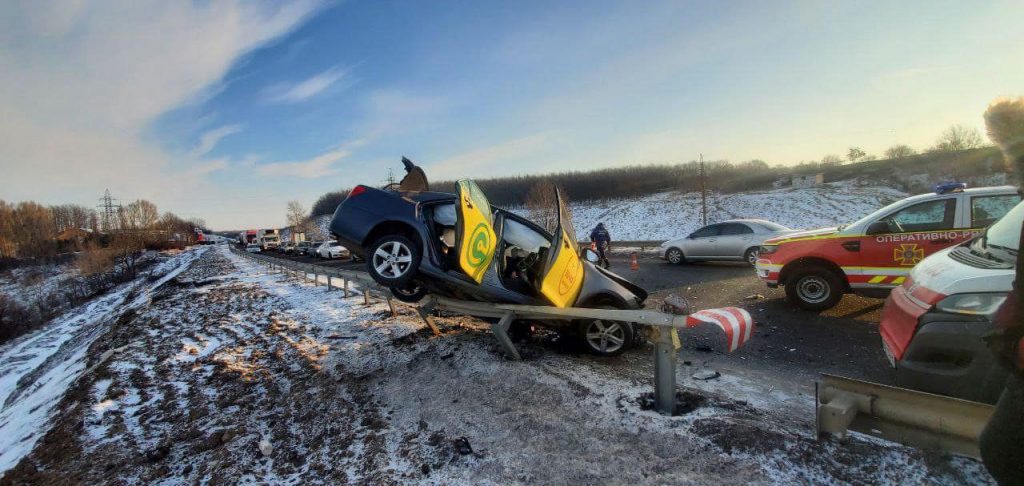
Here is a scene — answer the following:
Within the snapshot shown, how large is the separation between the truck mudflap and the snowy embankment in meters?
6.46

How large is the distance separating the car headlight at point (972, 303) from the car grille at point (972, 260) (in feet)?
0.80

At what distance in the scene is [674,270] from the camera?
12.9 meters

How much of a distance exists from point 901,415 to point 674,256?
40.0ft

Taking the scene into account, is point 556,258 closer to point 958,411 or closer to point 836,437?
point 836,437

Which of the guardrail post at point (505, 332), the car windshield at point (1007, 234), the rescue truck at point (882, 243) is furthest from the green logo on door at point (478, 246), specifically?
the rescue truck at point (882, 243)

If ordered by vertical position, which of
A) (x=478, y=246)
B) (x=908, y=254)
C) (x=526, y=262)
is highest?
(x=478, y=246)

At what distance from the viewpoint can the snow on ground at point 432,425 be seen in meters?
2.76

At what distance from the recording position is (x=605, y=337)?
5.01m

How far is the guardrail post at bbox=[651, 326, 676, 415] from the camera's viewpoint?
11.1ft


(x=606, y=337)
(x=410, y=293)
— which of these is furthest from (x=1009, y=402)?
(x=410, y=293)

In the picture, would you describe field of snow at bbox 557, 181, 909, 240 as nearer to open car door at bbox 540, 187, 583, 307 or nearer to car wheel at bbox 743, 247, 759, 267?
car wheel at bbox 743, 247, 759, 267

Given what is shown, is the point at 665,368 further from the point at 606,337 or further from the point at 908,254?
the point at 908,254

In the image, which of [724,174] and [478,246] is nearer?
[478,246]

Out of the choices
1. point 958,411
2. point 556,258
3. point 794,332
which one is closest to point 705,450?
point 958,411
